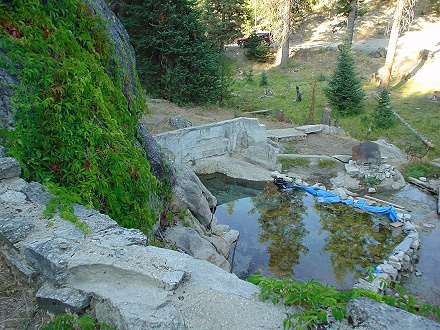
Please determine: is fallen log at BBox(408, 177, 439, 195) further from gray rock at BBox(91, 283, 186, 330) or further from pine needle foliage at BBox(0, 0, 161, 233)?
gray rock at BBox(91, 283, 186, 330)

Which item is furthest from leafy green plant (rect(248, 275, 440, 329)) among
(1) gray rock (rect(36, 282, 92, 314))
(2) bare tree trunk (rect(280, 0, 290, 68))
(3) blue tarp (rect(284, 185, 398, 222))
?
(2) bare tree trunk (rect(280, 0, 290, 68))

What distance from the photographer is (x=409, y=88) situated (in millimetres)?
21703

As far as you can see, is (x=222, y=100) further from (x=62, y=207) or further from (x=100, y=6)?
(x=62, y=207)

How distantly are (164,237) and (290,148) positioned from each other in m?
9.65

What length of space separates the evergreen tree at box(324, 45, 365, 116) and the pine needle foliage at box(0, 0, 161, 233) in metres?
15.6

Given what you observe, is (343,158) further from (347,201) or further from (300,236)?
(300,236)

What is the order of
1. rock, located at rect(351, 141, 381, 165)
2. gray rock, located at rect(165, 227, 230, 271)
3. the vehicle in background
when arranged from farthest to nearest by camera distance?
the vehicle in background < rock, located at rect(351, 141, 381, 165) < gray rock, located at rect(165, 227, 230, 271)

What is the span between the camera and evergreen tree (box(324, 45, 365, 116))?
18.2 m

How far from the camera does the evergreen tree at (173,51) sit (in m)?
17.9

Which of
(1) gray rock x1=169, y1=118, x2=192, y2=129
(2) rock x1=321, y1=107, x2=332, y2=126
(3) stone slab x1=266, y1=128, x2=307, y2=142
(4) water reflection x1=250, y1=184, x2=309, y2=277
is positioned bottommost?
(4) water reflection x1=250, y1=184, x2=309, y2=277

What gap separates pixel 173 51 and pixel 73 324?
16724 millimetres

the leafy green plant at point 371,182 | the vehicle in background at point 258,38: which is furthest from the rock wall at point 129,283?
the vehicle in background at point 258,38

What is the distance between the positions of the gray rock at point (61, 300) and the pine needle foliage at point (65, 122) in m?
0.84

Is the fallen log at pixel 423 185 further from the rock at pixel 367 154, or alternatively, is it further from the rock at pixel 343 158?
the rock at pixel 343 158
